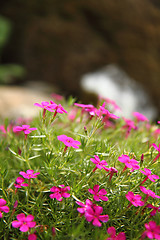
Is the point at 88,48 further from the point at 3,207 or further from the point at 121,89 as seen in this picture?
the point at 3,207

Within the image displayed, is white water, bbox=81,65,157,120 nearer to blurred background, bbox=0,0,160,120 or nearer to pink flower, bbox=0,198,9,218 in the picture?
blurred background, bbox=0,0,160,120

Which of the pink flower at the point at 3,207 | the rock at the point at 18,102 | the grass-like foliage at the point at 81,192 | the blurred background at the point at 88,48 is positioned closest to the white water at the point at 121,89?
the blurred background at the point at 88,48

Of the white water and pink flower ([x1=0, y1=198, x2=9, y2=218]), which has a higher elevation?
pink flower ([x1=0, y1=198, x2=9, y2=218])

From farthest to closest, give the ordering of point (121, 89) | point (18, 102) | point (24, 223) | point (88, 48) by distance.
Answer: point (88, 48) → point (121, 89) → point (18, 102) → point (24, 223)

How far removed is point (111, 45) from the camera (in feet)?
20.0

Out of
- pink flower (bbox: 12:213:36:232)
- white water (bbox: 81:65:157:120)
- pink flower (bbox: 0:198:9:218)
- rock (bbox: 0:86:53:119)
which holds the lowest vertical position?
rock (bbox: 0:86:53:119)

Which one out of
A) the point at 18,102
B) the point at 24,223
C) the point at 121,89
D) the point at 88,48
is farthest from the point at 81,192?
the point at 88,48

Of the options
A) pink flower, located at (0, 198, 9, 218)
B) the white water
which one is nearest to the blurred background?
the white water

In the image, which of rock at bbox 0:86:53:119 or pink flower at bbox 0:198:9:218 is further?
rock at bbox 0:86:53:119

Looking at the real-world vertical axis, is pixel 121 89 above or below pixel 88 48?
below

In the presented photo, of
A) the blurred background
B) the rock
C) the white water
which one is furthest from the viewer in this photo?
the white water

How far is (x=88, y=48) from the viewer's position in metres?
6.26

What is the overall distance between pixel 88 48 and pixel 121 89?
1.37 meters

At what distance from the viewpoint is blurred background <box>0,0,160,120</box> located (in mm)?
5605
